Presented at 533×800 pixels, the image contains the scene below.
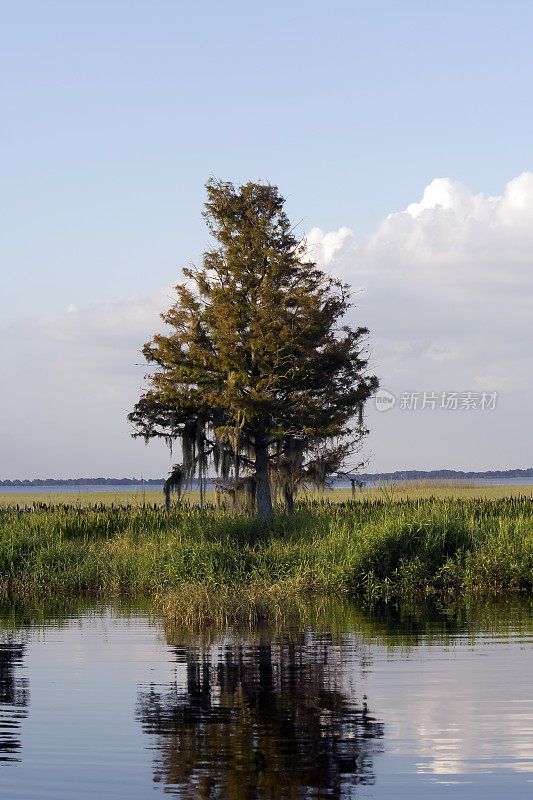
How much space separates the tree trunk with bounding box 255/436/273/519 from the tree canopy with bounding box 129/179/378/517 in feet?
0.14

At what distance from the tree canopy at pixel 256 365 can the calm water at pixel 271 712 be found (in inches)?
799

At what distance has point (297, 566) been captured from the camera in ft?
90.7

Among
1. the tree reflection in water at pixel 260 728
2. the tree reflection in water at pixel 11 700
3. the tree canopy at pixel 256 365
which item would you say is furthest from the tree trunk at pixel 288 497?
the tree reflection in water at pixel 260 728

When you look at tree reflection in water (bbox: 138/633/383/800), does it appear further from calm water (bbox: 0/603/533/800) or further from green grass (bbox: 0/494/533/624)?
green grass (bbox: 0/494/533/624)

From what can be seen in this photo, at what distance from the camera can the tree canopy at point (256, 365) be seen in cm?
4091

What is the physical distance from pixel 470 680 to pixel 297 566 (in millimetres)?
12792

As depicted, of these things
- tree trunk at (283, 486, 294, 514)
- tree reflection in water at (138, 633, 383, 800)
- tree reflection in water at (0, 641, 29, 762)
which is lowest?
tree reflection in water at (0, 641, 29, 762)

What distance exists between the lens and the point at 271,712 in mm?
13055

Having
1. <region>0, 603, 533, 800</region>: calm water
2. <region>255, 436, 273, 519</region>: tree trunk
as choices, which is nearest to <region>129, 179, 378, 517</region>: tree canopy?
<region>255, 436, 273, 519</region>: tree trunk

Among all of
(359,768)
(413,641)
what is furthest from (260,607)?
(359,768)

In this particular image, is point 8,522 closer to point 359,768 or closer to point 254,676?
point 254,676

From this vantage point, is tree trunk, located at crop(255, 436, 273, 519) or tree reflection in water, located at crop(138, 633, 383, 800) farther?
tree trunk, located at crop(255, 436, 273, 519)

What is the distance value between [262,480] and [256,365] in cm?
471

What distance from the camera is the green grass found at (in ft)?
81.7
